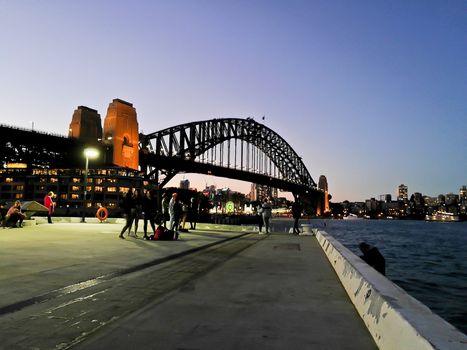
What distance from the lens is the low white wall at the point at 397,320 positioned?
8.28ft

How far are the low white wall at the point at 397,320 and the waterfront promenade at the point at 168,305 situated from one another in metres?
0.19

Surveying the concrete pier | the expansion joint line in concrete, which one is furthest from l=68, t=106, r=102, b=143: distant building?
the concrete pier

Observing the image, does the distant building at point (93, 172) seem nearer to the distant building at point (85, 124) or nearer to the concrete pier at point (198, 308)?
the distant building at point (85, 124)

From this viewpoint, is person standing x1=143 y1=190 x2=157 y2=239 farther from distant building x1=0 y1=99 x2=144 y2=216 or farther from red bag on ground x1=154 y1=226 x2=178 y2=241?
distant building x1=0 y1=99 x2=144 y2=216

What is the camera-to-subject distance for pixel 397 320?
3137mm

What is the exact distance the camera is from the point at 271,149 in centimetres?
16050

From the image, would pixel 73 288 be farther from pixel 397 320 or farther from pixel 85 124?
pixel 85 124

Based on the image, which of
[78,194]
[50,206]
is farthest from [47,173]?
[50,206]

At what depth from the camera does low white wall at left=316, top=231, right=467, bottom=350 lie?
2523 millimetres

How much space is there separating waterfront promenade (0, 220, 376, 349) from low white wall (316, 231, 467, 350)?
19 cm

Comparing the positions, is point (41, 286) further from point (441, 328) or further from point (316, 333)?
point (441, 328)

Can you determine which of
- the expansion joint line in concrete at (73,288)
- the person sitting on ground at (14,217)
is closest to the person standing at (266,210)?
the expansion joint line in concrete at (73,288)

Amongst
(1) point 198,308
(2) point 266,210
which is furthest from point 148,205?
(1) point 198,308

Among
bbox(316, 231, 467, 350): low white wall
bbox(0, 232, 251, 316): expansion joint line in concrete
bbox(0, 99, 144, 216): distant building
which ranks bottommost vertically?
bbox(0, 232, 251, 316): expansion joint line in concrete
